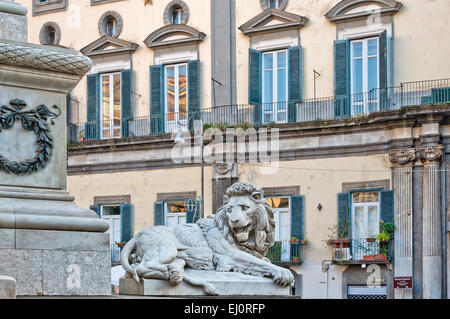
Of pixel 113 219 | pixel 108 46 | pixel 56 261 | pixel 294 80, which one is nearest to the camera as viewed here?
pixel 56 261

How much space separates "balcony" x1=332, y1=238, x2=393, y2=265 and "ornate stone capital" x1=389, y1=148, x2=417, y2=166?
1.99m

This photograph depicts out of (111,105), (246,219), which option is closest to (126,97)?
(111,105)

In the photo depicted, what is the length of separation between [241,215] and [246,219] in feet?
0.14

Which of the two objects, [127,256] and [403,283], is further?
[403,283]

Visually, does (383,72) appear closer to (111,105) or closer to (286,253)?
(286,253)

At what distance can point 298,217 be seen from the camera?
29156 mm

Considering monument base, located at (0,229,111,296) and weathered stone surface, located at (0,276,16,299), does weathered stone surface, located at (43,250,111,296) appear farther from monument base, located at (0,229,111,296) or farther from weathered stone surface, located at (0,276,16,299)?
weathered stone surface, located at (0,276,16,299)

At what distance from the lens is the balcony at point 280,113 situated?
1107 inches

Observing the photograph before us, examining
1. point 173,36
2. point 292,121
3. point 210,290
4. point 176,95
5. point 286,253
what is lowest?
point 286,253

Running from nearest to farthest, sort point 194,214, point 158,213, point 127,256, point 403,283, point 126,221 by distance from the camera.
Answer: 1. point 127,256
2. point 403,283
3. point 194,214
4. point 158,213
5. point 126,221

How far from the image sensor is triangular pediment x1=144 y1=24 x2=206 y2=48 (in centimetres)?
3172

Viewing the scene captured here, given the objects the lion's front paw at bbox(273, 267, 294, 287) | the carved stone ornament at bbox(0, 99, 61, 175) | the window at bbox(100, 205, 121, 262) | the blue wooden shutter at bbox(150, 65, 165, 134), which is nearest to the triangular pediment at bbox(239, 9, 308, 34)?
the blue wooden shutter at bbox(150, 65, 165, 134)

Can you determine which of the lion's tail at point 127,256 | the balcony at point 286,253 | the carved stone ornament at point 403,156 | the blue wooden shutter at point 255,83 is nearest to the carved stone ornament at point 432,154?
the carved stone ornament at point 403,156

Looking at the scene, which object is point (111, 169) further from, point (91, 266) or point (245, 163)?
point (91, 266)
